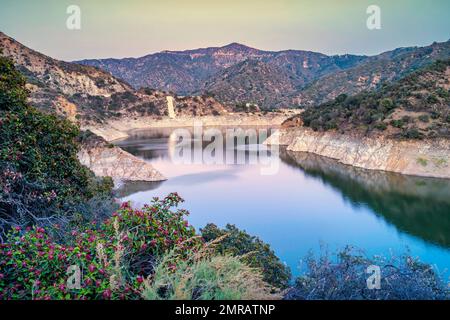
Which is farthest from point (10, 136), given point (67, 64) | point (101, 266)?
point (67, 64)

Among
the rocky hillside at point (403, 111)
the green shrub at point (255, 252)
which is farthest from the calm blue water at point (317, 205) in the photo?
the rocky hillside at point (403, 111)

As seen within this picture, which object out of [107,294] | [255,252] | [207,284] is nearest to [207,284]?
[207,284]

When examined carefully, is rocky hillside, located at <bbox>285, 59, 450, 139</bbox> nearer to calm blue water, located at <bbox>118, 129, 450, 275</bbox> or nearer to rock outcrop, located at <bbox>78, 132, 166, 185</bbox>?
calm blue water, located at <bbox>118, 129, 450, 275</bbox>

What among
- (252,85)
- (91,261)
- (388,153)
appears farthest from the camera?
(252,85)

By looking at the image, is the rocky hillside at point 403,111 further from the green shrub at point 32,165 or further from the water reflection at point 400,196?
the green shrub at point 32,165

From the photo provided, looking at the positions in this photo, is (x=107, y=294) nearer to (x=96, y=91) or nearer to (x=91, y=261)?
(x=91, y=261)

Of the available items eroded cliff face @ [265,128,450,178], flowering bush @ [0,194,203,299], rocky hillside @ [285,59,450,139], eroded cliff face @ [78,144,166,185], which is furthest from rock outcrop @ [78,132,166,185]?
flowering bush @ [0,194,203,299]
